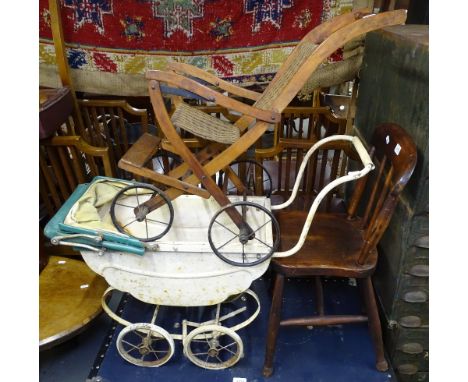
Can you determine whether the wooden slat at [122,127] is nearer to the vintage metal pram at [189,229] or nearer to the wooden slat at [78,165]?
the wooden slat at [78,165]

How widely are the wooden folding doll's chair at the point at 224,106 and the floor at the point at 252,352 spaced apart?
23.6 inches

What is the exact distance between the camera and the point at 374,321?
140 cm

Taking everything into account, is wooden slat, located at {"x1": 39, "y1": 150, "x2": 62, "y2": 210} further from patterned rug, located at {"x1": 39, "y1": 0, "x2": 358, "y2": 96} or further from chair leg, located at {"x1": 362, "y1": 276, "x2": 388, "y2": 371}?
chair leg, located at {"x1": 362, "y1": 276, "x2": 388, "y2": 371}

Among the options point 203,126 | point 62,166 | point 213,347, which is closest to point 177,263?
point 213,347

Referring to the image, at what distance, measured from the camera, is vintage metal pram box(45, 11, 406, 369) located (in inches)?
48.3

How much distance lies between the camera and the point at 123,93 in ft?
6.71

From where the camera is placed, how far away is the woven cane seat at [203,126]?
1.27 m

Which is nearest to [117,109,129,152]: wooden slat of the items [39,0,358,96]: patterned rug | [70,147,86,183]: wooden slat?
[39,0,358,96]: patterned rug

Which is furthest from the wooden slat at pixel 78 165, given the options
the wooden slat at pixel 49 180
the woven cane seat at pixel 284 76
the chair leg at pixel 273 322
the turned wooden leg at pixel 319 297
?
the turned wooden leg at pixel 319 297

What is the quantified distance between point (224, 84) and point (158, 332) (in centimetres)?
100

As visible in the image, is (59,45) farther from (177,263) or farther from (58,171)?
(177,263)

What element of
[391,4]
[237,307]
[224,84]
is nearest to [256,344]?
[237,307]

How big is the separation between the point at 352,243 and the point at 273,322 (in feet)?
1.40

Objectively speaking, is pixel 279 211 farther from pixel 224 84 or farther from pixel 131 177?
pixel 131 177
